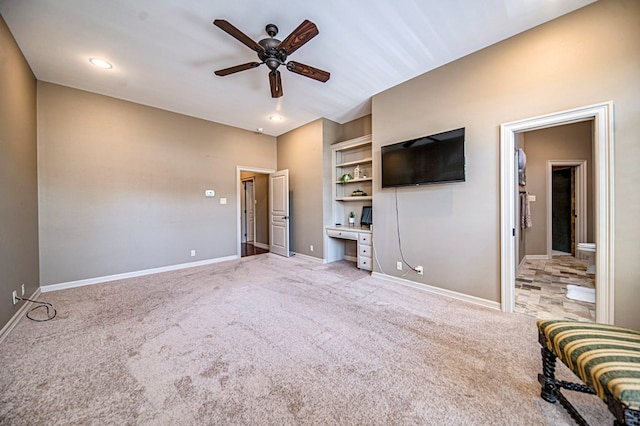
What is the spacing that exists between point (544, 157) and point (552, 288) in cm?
332

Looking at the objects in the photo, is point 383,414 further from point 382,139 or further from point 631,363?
point 382,139

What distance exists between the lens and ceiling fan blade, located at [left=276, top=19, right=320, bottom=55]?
2.05 m

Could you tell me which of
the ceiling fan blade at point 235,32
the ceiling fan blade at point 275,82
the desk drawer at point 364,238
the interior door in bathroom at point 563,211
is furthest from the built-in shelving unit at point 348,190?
the interior door in bathroom at point 563,211

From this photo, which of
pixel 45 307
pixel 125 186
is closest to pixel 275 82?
pixel 125 186

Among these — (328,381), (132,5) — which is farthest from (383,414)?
(132,5)

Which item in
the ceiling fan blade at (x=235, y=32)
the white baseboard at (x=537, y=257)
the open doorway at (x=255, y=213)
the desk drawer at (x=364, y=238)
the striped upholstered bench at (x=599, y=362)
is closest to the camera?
the striped upholstered bench at (x=599, y=362)

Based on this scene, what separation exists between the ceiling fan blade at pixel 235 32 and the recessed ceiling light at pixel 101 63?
2012mm

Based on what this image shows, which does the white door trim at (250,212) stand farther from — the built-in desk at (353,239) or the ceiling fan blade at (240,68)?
the ceiling fan blade at (240,68)

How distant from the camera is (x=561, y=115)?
229 centimetres

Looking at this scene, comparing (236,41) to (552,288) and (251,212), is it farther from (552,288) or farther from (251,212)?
(251,212)

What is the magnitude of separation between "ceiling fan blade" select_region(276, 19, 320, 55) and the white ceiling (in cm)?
25

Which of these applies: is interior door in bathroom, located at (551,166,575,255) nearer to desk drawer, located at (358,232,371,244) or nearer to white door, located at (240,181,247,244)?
desk drawer, located at (358,232,371,244)

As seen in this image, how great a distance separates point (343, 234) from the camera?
460cm

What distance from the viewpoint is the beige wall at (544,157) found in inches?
200
